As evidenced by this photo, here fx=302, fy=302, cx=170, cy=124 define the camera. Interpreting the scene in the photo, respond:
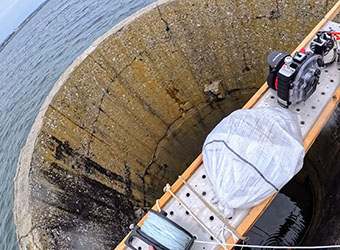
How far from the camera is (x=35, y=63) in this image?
49.5ft

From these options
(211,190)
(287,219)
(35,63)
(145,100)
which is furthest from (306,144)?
(35,63)

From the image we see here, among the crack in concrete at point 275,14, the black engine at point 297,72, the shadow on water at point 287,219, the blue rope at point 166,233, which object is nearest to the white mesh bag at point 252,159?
the black engine at point 297,72

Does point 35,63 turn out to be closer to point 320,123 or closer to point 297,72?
point 297,72

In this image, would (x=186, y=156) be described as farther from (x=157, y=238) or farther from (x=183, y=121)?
(x=157, y=238)

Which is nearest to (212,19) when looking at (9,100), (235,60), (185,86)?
(235,60)

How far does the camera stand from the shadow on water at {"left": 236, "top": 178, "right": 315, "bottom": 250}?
259 inches

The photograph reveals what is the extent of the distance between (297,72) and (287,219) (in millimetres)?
4178

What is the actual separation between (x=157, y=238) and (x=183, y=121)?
461 centimetres

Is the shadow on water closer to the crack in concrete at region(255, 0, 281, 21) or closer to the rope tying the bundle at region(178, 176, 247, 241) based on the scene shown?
the rope tying the bundle at region(178, 176, 247, 241)

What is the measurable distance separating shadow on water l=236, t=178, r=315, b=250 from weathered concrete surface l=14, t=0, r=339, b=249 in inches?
28.9

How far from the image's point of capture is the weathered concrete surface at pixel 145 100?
6191mm

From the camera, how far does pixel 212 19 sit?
7902 mm

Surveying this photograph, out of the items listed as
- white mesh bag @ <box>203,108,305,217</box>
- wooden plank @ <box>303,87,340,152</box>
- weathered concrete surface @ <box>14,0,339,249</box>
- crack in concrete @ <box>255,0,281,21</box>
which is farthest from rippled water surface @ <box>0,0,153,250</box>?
crack in concrete @ <box>255,0,281,21</box>

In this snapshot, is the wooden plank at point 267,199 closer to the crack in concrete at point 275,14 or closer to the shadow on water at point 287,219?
the shadow on water at point 287,219
